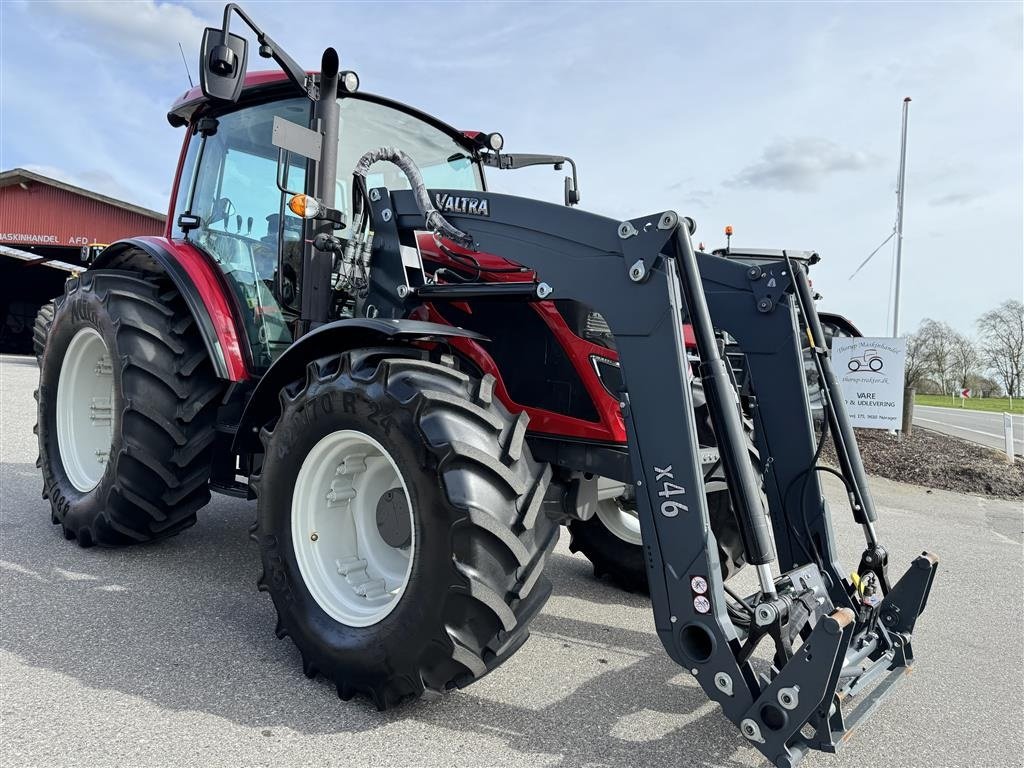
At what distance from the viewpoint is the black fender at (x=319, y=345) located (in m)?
2.69

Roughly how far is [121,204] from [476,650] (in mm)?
23105

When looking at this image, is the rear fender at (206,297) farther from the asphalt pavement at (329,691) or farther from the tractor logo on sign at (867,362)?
the tractor logo on sign at (867,362)

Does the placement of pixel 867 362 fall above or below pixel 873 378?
above

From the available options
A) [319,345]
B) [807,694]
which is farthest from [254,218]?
[807,694]

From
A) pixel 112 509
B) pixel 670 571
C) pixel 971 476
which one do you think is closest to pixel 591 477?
pixel 670 571

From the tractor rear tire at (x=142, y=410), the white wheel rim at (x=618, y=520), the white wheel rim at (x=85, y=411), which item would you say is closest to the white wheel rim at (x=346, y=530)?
the tractor rear tire at (x=142, y=410)

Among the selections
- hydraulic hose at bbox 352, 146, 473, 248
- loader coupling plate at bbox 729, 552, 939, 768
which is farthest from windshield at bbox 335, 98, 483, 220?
loader coupling plate at bbox 729, 552, 939, 768

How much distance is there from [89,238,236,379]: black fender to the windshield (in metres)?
0.91

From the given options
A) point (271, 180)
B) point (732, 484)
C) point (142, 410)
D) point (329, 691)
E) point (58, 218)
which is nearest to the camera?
point (732, 484)

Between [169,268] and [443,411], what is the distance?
92.9 inches

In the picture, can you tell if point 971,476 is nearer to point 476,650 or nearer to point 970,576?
point 970,576

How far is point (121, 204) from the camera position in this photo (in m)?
21.6

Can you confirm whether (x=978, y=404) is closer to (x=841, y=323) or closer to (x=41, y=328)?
(x=841, y=323)

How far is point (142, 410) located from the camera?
3740mm
